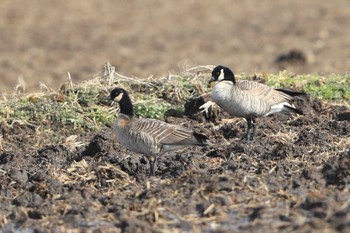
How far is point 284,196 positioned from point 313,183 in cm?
45

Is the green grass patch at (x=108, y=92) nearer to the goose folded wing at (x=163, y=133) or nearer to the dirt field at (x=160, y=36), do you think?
the goose folded wing at (x=163, y=133)

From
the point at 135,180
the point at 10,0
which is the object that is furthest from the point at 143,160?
the point at 10,0

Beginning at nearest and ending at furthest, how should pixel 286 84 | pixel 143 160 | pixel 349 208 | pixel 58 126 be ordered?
pixel 349 208
pixel 143 160
pixel 58 126
pixel 286 84

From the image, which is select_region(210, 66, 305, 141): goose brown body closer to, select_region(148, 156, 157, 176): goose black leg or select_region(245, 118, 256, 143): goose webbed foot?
select_region(245, 118, 256, 143): goose webbed foot

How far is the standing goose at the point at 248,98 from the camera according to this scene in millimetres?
12602

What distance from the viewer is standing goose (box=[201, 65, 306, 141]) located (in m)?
12.6

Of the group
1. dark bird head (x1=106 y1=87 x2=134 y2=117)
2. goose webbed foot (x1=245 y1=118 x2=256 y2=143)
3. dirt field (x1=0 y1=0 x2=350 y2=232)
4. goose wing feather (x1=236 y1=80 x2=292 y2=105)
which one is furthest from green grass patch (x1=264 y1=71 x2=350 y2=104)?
dark bird head (x1=106 y1=87 x2=134 y2=117)

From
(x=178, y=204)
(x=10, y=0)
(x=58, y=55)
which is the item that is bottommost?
(x=178, y=204)

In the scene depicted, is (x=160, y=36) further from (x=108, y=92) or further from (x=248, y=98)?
(x=248, y=98)

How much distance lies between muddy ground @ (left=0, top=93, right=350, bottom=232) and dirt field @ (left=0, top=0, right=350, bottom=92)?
8386 mm

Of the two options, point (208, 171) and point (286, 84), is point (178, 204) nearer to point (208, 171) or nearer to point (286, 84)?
point (208, 171)

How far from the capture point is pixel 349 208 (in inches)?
315

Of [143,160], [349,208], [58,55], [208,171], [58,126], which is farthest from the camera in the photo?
[58,55]

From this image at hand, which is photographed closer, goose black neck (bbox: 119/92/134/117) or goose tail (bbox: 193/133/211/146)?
goose tail (bbox: 193/133/211/146)
